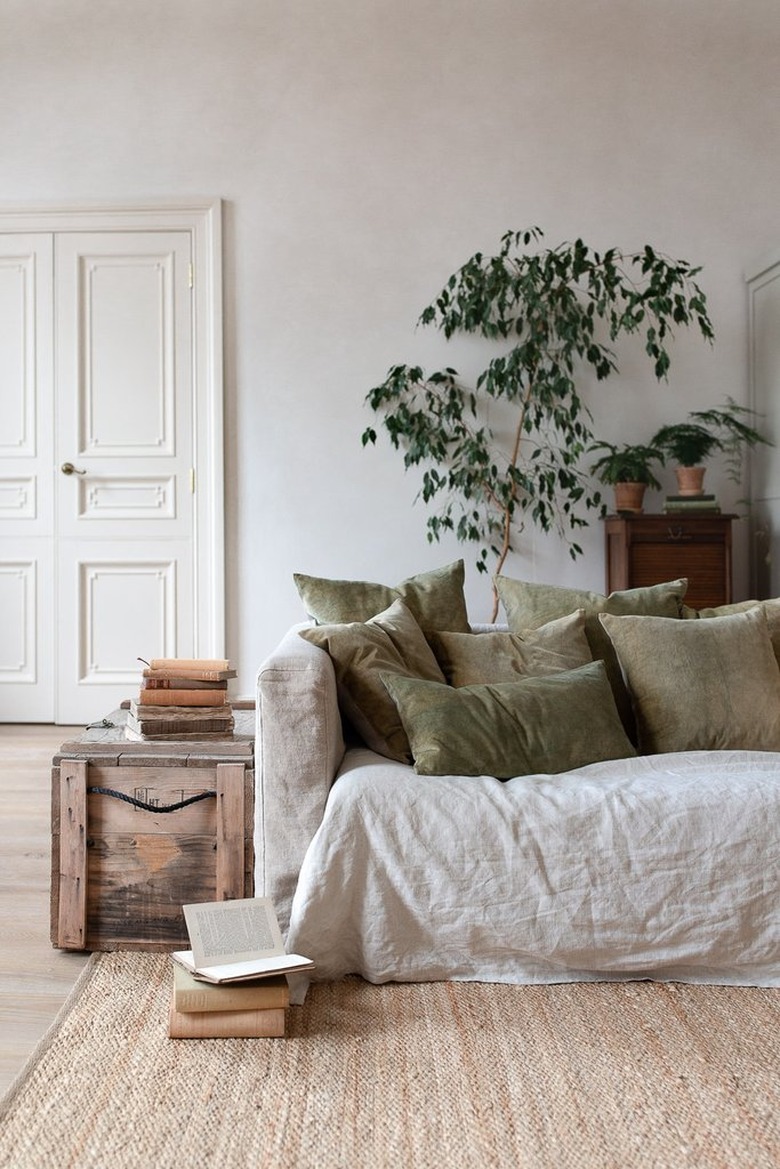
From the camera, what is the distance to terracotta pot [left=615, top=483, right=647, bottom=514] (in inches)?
180

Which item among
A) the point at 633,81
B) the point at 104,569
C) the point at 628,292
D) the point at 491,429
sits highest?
the point at 633,81

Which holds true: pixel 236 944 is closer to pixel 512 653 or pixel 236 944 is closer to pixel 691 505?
pixel 512 653

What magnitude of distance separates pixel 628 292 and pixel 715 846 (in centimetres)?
299

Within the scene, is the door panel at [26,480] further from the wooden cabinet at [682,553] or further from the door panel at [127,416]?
the wooden cabinet at [682,553]

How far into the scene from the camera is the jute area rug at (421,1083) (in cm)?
151

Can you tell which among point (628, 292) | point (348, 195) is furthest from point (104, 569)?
point (628, 292)

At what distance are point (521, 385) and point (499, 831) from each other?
305cm

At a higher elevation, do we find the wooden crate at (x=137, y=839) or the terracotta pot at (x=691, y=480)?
the terracotta pot at (x=691, y=480)

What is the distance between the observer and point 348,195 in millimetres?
4797

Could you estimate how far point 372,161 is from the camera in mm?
4789

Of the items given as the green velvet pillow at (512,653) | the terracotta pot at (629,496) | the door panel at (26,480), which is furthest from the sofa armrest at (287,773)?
the door panel at (26,480)

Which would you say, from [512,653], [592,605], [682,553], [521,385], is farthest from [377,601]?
[521,385]

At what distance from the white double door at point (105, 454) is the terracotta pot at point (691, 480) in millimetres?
2098

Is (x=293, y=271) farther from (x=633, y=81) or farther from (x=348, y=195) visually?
(x=633, y=81)
